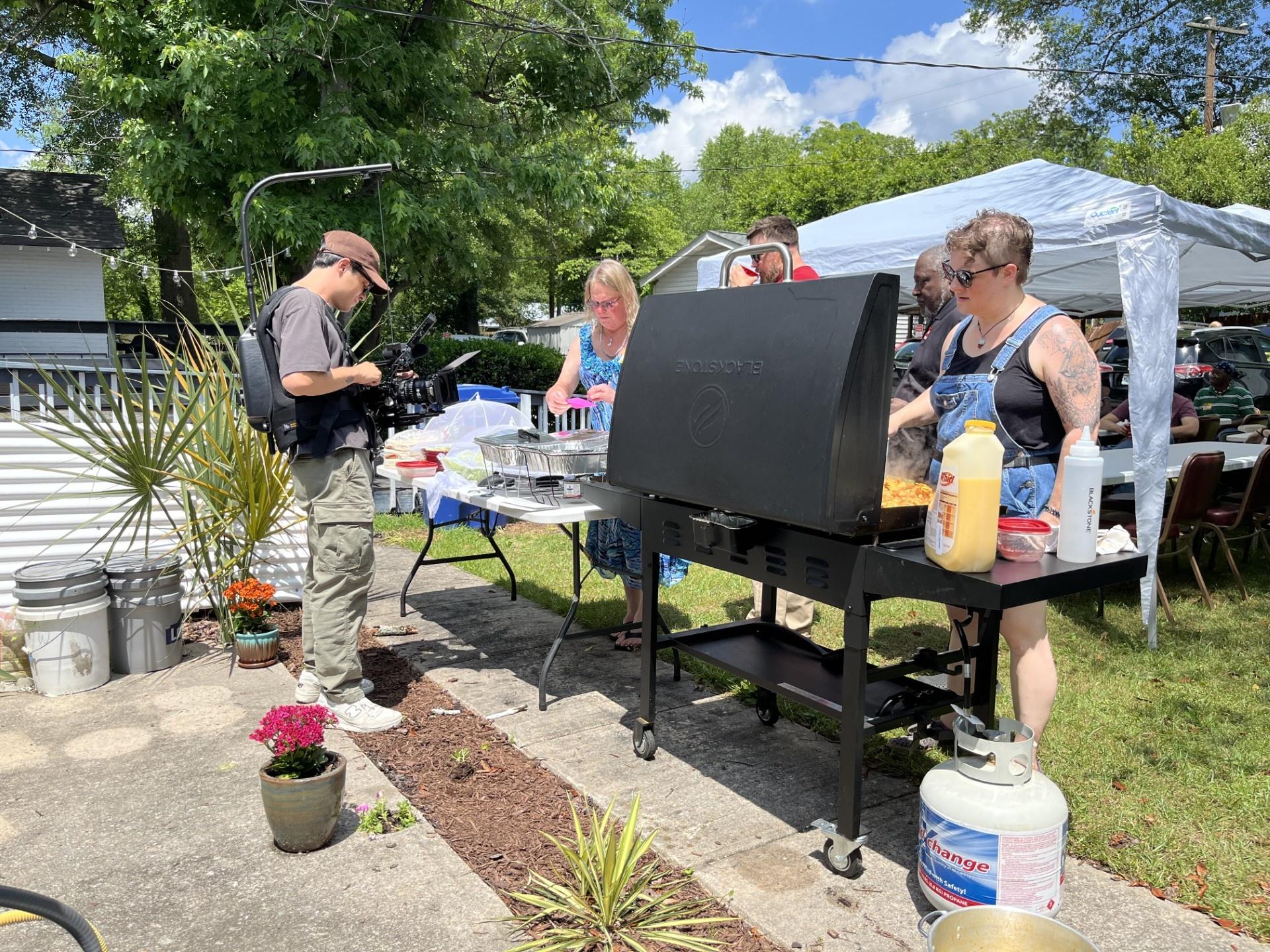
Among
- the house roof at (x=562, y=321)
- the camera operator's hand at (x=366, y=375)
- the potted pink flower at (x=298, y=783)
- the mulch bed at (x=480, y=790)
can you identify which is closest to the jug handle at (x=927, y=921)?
the mulch bed at (x=480, y=790)

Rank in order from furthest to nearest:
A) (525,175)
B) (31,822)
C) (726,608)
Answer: (525,175), (726,608), (31,822)

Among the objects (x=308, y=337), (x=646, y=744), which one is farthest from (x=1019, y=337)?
(x=308, y=337)

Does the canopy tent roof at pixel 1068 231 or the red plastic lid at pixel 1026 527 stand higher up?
the canopy tent roof at pixel 1068 231

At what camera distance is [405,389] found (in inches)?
148

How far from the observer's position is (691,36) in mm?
16719

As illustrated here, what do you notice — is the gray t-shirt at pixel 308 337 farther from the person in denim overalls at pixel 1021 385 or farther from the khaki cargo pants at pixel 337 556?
the person in denim overalls at pixel 1021 385

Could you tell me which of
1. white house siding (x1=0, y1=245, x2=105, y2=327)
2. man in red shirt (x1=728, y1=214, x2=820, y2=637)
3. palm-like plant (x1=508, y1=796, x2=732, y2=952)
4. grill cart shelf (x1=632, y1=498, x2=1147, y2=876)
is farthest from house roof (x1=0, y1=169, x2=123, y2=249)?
palm-like plant (x1=508, y1=796, x2=732, y2=952)

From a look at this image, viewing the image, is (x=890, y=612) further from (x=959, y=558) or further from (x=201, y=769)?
(x=201, y=769)

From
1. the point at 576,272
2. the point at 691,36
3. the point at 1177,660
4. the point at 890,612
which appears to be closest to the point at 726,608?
the point at 890,612

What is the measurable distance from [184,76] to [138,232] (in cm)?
1813

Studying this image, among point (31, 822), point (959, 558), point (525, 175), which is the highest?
point (525, 175)

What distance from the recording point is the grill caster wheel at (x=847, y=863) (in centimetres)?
265

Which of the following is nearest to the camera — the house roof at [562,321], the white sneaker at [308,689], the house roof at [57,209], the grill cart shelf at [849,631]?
the grill cart shelf at [849,631]

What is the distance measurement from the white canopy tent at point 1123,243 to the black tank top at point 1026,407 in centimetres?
270
